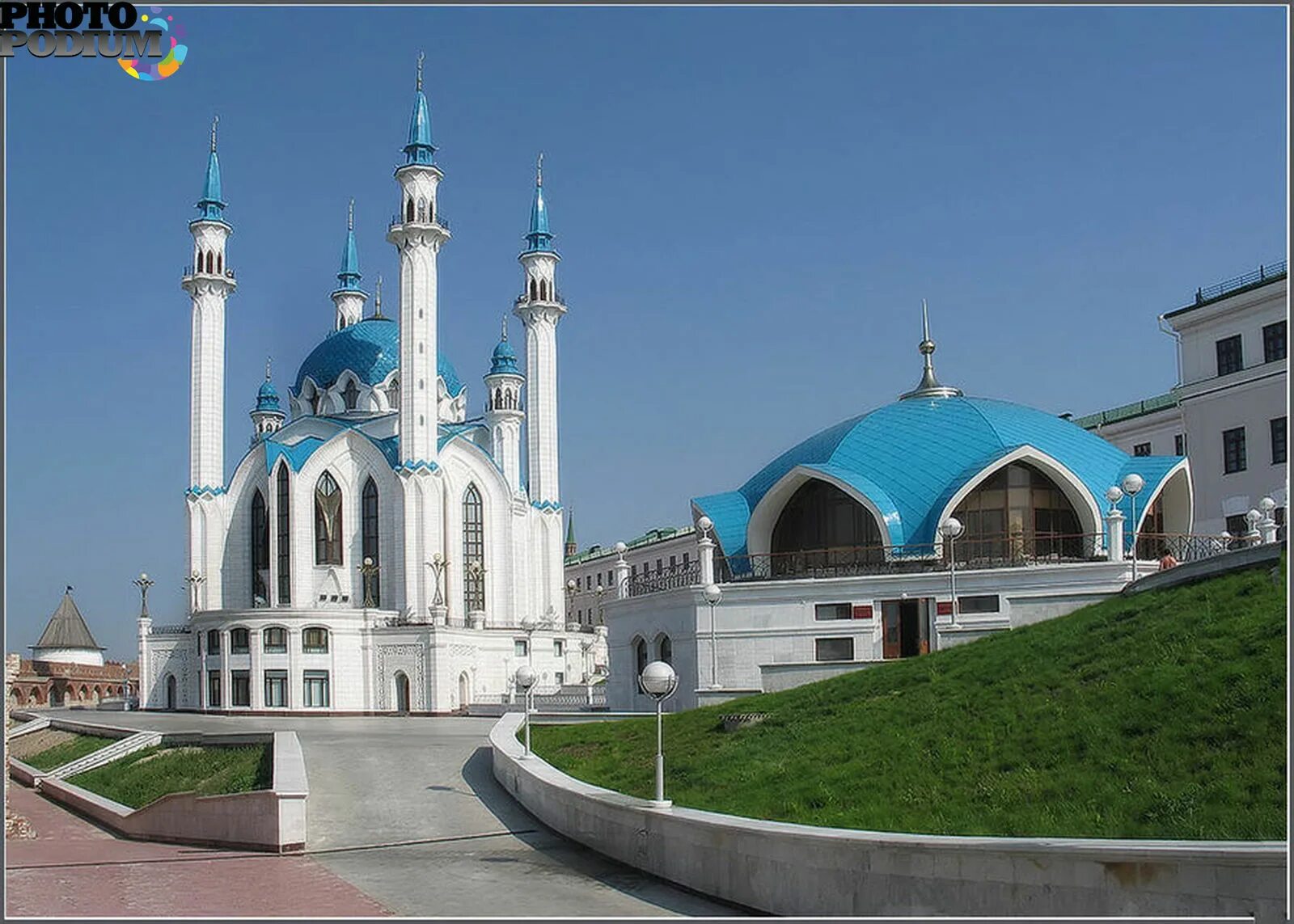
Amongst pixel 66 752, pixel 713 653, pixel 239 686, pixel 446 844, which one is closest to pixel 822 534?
pixel 713 653

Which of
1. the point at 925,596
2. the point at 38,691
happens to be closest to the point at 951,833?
the point at 925,596

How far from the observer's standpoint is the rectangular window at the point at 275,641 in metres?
47.7

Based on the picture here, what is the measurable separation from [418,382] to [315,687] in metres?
11.5

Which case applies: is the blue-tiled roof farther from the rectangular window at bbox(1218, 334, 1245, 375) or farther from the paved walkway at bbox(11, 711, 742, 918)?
the paved walkway at bbox(11, 711, 742, 918)

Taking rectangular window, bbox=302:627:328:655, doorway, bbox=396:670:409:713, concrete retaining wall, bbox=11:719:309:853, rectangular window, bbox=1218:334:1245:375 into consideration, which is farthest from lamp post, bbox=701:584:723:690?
rectangular window, bbox=302:627:328:655

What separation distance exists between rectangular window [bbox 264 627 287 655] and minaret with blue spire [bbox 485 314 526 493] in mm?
16335

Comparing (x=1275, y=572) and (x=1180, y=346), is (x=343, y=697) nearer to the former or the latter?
(x=1180, y=346)

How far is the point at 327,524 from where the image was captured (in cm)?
5300

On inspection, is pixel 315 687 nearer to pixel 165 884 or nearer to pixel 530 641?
pixel 530 641

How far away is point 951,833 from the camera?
33.2 ft

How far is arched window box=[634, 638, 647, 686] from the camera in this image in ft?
102

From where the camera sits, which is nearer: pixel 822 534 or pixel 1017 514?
pixel 1017 514

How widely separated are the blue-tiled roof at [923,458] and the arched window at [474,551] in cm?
2158

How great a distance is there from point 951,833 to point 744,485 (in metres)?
24.9
